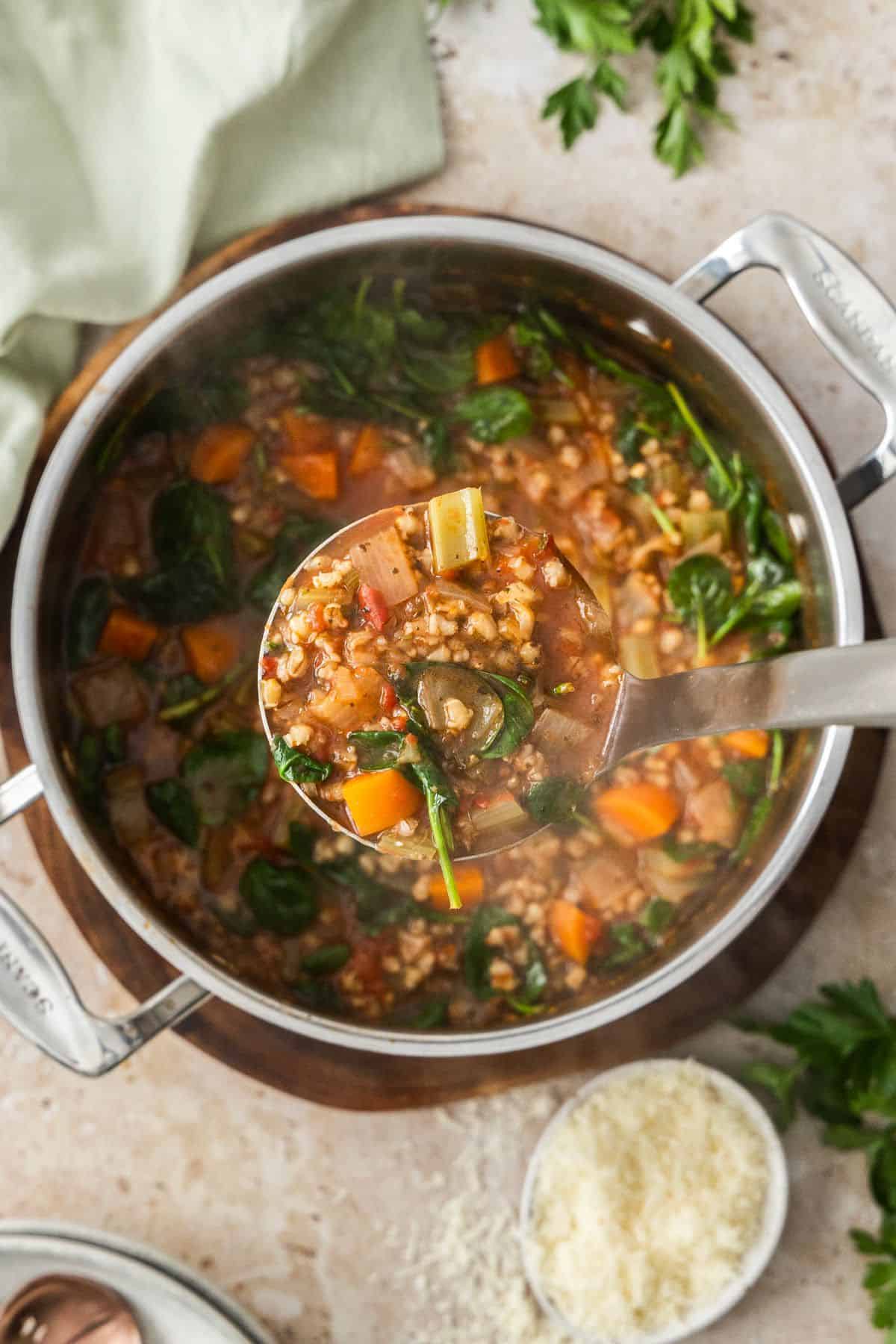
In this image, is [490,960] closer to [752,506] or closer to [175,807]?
[175,807]

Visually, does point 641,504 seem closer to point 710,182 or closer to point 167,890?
point 710,182

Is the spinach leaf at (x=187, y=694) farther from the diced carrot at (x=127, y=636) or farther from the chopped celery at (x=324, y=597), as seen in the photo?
the chopped celery at (x=324, y=597)

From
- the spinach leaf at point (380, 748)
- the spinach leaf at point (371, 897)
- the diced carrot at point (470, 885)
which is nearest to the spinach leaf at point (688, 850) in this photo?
the diced carrot at point (470, 885)

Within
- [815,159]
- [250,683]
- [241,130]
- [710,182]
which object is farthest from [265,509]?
[815,159]

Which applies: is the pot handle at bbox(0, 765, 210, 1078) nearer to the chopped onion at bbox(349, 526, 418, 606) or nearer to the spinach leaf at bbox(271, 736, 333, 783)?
the spinach leaf at bbox(271, 736, 333, 783)

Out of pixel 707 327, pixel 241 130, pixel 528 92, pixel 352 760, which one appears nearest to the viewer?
pixel 352 760
